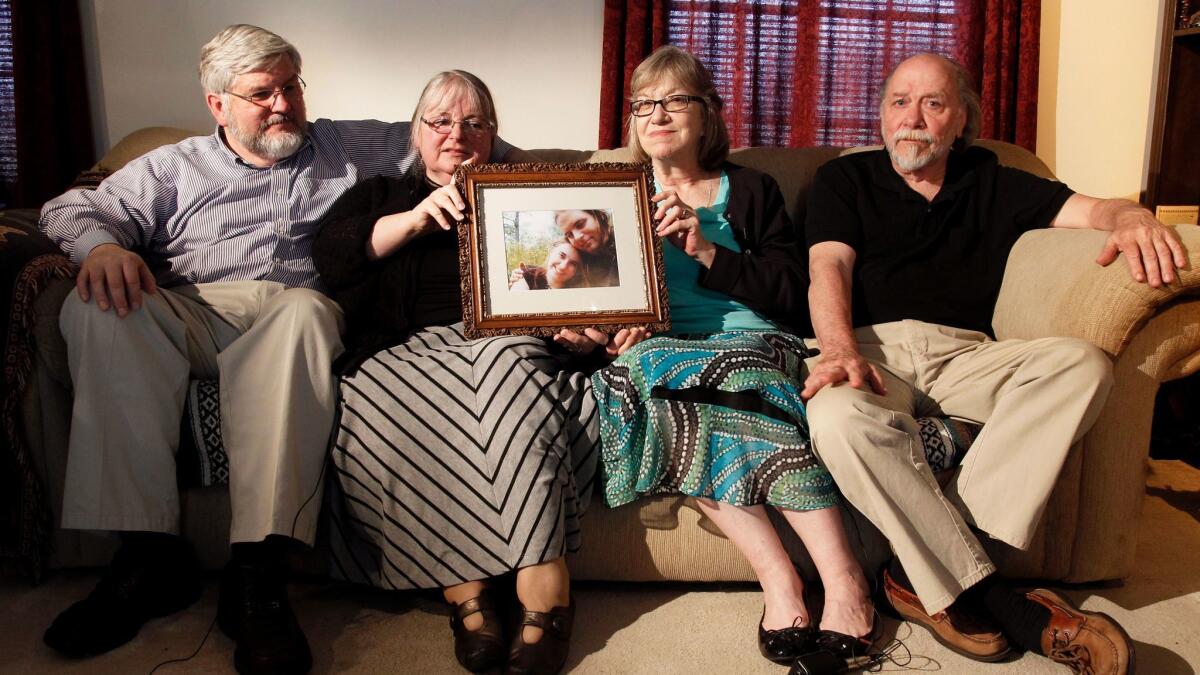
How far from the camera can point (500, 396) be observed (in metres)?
1.67

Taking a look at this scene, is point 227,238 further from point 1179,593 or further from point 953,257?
point 1179,593

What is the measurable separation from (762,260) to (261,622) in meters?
1.23

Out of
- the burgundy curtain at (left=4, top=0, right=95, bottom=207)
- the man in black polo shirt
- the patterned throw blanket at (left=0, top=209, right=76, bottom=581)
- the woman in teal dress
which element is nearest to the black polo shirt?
the man in black polo shirt

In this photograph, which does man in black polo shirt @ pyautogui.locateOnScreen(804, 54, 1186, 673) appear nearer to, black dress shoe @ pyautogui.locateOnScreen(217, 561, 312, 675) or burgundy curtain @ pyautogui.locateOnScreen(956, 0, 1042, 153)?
black dress shoe @ pyautogui.locateOnScreen(217, 561, 312, 675)

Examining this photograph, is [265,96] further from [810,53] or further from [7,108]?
[810,53]

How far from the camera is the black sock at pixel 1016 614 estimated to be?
1.57 meters

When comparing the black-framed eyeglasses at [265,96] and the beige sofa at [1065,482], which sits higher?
the black-framed eyeglasses at [265,96]

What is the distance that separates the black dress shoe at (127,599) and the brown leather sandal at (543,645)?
0.67 metres

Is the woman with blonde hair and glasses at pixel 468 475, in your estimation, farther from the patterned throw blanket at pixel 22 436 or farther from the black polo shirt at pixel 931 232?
the black polo shirt at pixel 931 232

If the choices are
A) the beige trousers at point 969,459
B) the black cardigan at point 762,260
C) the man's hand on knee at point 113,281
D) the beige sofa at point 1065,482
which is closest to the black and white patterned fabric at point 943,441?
the beige trousers at point 969,459

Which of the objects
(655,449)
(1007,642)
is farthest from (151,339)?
(1007,642)

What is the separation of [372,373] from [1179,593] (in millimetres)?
1659

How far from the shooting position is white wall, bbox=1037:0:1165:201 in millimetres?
3234

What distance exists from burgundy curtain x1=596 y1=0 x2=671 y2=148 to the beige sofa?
163 cm
